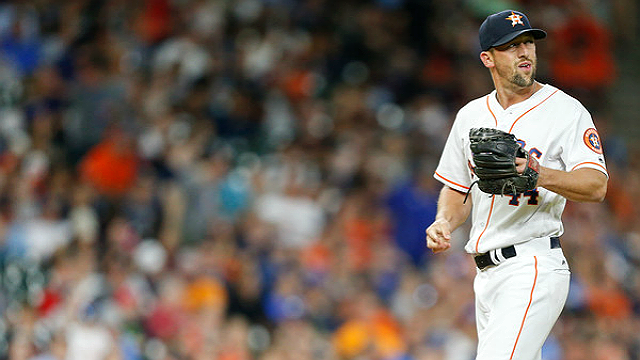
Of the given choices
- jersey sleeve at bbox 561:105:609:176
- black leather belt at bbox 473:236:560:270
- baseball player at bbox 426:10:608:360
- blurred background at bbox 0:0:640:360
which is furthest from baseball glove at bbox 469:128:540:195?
blurred background at bbox 0:0:640:360

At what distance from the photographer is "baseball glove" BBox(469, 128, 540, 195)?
350cm

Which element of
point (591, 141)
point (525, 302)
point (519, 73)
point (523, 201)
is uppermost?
point (519, 73)

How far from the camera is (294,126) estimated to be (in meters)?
10.0

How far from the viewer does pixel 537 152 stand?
12.5 ft

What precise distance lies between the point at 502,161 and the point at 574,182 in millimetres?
318

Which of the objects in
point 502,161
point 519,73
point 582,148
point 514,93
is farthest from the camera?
point 514,93

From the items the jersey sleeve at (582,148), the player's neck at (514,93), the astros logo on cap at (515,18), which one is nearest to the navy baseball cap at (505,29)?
the astros logo on cap at (515,18)

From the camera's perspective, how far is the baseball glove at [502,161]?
3.50 meters

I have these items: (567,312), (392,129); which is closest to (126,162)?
(392,129)

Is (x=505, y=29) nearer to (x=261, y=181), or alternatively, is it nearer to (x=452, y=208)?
(x=452, y=208)

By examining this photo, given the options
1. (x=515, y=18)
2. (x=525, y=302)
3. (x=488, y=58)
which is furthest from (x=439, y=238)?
(x=515, y=18)

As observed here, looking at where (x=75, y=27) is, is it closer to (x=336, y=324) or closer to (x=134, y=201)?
(x=134, y=201)

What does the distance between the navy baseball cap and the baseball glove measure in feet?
1.53

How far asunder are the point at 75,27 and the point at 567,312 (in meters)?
6.02
